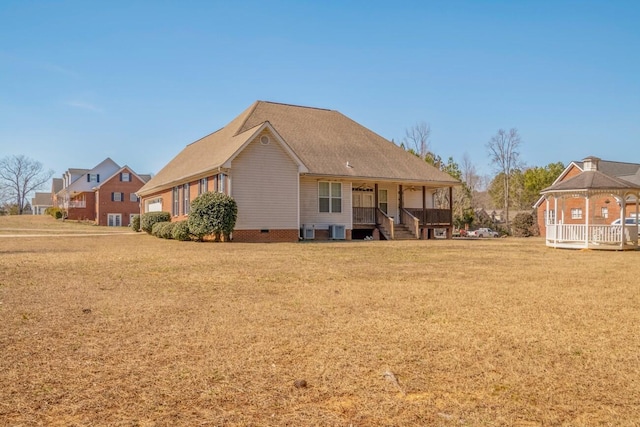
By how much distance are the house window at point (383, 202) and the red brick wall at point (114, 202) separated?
43.9 meters

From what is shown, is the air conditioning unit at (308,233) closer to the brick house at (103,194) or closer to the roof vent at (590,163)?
the roof vent at (590,163)

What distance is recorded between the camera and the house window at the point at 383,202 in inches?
1168

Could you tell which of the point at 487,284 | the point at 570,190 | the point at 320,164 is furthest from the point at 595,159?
the point at 487,284

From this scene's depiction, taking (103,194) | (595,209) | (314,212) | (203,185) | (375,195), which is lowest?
(314,212)

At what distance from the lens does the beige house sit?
935 inches

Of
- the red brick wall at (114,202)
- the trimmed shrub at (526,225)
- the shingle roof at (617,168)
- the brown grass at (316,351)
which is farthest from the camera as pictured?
the red brick wall at (114,202)

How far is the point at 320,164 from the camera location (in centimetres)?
2673

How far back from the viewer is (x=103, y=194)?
62625mm

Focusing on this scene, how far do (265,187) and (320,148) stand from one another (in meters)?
5.81

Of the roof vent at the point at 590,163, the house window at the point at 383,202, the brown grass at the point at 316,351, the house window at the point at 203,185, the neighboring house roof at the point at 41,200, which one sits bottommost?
the brown grass at the point at 316,351

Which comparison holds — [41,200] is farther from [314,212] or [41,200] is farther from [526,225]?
[314,212]

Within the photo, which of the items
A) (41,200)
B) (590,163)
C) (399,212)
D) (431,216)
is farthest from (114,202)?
(590,163)

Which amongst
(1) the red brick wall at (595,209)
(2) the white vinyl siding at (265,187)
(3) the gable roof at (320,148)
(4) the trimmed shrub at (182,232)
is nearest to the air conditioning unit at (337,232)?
(2) the white vinyl siding at (265,187)

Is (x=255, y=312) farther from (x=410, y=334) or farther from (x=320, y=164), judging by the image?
(x=320, y=164)
